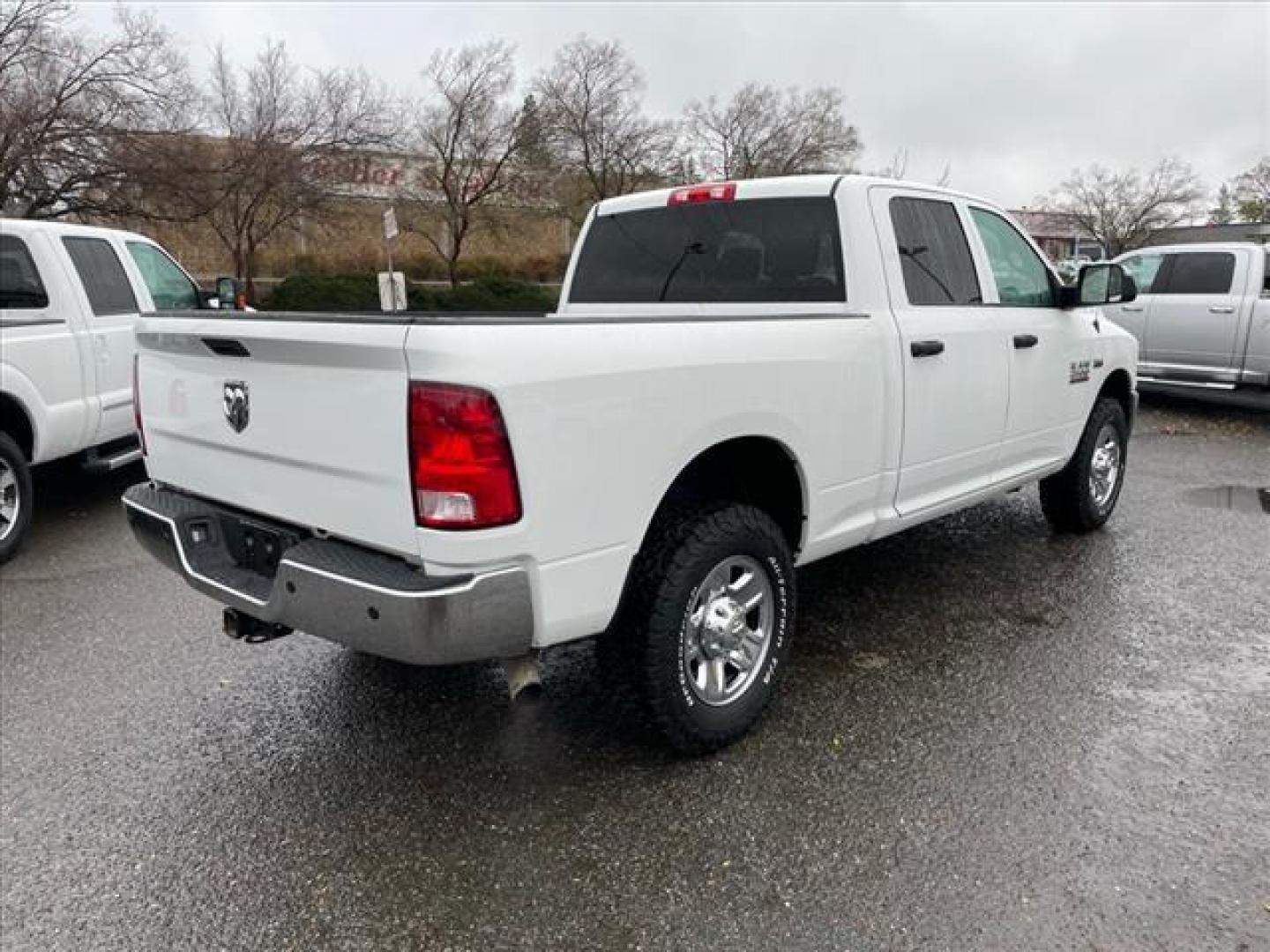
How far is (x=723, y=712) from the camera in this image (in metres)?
3.12

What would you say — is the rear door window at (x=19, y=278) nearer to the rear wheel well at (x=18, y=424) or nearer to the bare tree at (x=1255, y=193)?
the rear wheel well at (x=18, y=424)

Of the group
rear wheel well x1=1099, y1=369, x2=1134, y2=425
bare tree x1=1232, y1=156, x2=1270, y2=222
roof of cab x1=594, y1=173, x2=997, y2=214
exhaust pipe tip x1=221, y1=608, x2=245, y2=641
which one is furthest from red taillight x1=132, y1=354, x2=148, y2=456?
bare tree x1=1232, y1=156, x2=1270, y2=222

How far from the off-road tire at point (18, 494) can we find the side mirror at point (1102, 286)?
608 centimetres

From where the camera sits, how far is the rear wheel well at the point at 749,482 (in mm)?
3115

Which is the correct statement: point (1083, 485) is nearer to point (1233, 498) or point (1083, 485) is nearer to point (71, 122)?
point (1233, 498)

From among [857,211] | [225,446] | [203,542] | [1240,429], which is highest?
[857,211]

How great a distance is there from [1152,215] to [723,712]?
2078 inches

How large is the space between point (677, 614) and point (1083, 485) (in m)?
3.63

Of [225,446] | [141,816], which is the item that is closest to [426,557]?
[225,446]

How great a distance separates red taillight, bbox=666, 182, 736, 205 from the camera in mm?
3967

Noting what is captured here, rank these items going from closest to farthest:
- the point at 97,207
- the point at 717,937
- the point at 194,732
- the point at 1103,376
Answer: the point at 717,937 < the point at 194,732 < the point at 1103,376 < the point at 97,207

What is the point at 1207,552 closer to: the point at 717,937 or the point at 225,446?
the point at 717,937

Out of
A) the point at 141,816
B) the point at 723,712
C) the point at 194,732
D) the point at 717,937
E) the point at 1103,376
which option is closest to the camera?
the point at 717,937

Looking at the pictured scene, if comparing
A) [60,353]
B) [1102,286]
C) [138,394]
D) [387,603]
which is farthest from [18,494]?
[1102,286]
